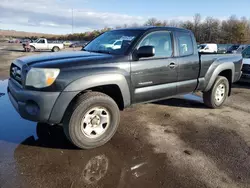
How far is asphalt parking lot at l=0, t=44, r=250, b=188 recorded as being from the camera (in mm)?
2799

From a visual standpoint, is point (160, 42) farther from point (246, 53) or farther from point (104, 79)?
point (246, 53)

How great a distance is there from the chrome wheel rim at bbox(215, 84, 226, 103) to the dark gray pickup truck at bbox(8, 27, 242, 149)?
2.58 feet

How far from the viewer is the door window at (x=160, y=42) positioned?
164 inches

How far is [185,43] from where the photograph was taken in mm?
4816

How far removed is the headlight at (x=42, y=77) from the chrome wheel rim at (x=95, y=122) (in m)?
0.72

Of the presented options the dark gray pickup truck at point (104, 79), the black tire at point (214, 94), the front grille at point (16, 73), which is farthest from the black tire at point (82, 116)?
the black tire at point (214, 94)

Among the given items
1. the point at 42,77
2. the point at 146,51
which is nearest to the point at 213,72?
the point at 146,51

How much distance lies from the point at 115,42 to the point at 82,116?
65.6 inches

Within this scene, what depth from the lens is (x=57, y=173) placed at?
2893mm

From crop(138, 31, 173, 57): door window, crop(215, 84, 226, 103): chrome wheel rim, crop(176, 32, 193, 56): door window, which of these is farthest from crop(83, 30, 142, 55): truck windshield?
crop(215, 84, 226, 103): chrome wheel rim

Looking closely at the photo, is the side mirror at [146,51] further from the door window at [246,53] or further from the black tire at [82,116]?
the door window at [246,53]

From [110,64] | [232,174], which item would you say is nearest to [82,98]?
[110,64]

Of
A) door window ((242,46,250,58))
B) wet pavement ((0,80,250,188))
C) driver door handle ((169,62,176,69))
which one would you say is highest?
door window ((242,46,250,58))

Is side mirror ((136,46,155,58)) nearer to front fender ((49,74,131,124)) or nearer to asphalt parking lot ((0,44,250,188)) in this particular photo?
front fender ((49,74,131,124))
